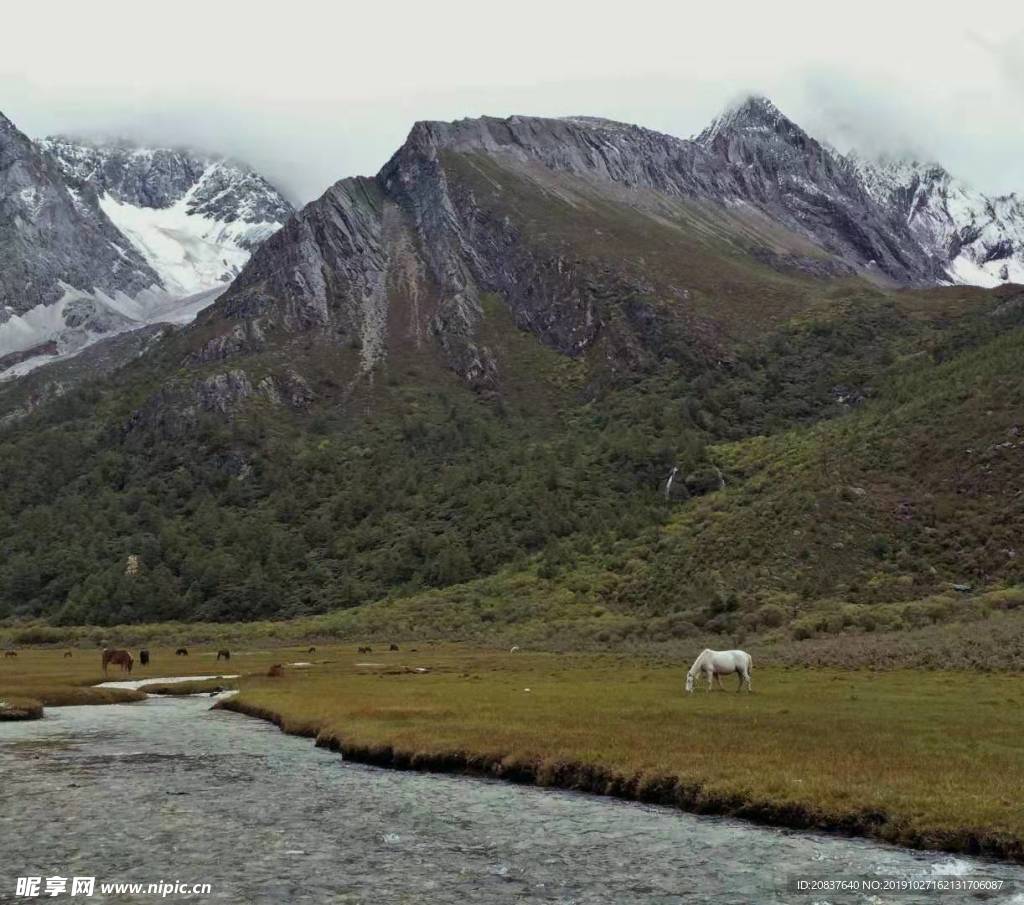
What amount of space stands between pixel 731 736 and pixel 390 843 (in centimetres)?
1519

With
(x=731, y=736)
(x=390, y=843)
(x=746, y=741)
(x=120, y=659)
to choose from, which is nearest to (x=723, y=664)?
(x=731, y=736)

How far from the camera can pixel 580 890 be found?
65.2 feet

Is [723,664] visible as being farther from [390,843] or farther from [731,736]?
[390,843]

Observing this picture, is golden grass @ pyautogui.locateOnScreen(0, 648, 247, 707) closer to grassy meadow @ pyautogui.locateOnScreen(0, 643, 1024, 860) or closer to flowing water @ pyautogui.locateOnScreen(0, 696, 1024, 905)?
grassy meadow @ pyautogui.locateOnScreen(0, 643, 1024, 860)

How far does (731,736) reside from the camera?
1368 inches

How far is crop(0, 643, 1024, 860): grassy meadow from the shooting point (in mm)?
24453

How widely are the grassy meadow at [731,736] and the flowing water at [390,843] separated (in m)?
1.08

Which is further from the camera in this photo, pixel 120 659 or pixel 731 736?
pixel 120 659

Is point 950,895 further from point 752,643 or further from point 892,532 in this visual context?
point 892,532

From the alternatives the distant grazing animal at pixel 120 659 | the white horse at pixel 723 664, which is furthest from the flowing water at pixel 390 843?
the distant grazing animal at pixel 120 659

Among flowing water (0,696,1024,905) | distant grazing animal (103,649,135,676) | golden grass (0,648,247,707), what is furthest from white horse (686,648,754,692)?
distant grazing animal (103,649,135,676)

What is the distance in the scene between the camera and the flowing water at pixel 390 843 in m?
20.0

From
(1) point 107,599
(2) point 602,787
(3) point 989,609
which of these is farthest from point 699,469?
(2) point 602,787

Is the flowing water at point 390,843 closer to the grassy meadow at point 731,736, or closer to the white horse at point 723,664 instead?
the grassy meadow at point 731,736
